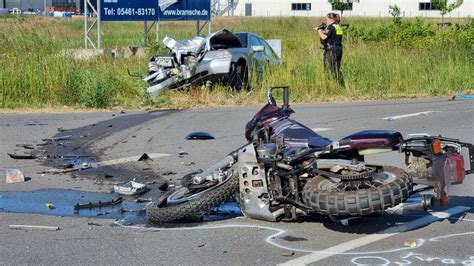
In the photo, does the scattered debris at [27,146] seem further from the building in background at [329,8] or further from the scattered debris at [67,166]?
the building in background at [329,8]

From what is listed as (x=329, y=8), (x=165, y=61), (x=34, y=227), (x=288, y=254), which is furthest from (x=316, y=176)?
(x=329, y=8)

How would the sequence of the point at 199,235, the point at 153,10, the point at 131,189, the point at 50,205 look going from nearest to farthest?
1. the point at 199,235
2. the point at 50,205
3. the point at 131,189
4. the point at 153,10

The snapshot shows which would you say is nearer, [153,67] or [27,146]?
[27,146]

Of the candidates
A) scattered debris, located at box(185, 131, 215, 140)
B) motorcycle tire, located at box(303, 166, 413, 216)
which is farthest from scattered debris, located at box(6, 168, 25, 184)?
motorcycle tire, located at box(303, 166, 413, 216)

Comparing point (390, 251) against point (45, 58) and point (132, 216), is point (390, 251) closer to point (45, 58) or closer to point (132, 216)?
point (132, 216)

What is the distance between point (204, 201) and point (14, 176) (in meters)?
3.23

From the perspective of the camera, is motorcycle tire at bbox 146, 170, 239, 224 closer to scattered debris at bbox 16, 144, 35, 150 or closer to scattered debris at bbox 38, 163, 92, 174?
scattered debris at bbox 38, 163, 92, 174

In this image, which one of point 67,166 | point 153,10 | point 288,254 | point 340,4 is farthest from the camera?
point 340,4

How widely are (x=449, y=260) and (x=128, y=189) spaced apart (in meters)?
3.66

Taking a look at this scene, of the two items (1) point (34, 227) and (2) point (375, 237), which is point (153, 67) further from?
(2) point (375, 237)

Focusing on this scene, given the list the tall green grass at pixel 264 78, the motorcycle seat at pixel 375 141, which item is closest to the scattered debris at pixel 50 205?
the motorcycle seat at pixel 375 141

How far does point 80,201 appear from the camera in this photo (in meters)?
7.68

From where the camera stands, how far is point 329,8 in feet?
316

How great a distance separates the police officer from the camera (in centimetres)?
1738
